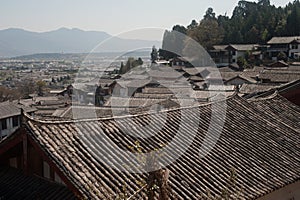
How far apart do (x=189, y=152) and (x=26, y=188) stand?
3.15 m

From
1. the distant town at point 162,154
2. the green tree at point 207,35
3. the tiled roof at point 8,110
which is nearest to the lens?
the distant town at point 162,154

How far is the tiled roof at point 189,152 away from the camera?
607 centimetres

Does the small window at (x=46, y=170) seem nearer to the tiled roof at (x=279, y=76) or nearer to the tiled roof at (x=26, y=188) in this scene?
the tiled roof at (x=26, y=188)

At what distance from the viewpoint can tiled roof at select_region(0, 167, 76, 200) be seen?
21.0 ft

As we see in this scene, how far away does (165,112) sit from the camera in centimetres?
871

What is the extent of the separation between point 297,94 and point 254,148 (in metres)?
6.93

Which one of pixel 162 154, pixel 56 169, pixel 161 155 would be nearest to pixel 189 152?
pixel 162 154

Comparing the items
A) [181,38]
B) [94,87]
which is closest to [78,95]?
[94,87]

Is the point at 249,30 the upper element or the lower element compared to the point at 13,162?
upper

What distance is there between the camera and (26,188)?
6.89 m

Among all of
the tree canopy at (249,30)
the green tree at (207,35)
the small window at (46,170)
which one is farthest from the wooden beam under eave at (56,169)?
the green tree at (207,35)

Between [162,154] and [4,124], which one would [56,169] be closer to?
[162,154]

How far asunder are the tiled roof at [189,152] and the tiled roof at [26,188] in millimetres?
642

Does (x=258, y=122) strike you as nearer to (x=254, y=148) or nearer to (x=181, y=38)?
(x=254, y=148)
